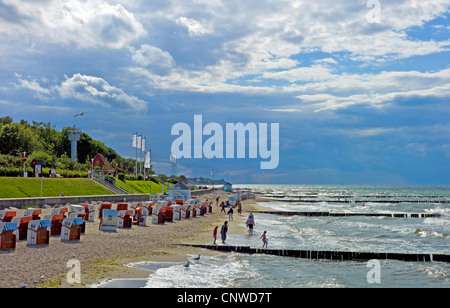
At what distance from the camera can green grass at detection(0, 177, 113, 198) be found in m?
44.5

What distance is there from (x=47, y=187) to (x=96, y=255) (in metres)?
35.9

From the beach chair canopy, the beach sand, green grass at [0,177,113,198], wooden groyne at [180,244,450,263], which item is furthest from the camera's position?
green grass at [0,177,113,198]

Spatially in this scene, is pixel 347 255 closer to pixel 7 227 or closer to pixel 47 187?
pixel 7 227

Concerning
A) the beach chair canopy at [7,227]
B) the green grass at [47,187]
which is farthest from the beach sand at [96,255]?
the green grass at [47,187]

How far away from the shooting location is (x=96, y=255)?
19.2 metres

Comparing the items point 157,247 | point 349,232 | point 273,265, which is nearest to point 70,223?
point 157,247

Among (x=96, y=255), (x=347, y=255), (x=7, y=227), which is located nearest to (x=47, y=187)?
(x=7, y=227)

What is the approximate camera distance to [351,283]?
1748 cm

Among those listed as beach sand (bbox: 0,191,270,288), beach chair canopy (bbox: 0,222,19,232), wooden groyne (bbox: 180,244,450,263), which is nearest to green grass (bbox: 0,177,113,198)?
beach sand (bbox: 0,191,270,288)

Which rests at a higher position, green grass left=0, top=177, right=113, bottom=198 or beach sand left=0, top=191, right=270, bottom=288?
green grass left=0, top=177, right=113, bottom=198

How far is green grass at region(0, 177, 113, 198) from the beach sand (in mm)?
18832

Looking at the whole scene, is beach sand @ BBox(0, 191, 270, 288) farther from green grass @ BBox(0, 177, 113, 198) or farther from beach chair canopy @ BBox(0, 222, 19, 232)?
green grass @ BBox(0, 177, 113, 198)
